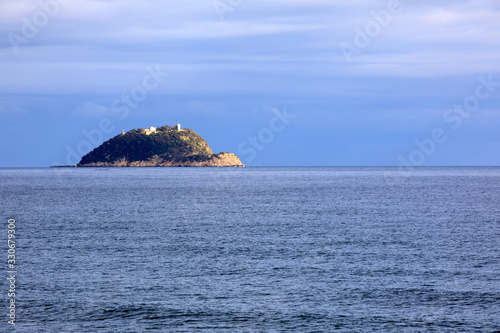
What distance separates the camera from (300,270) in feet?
114

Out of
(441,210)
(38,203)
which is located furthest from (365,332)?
(38,203)

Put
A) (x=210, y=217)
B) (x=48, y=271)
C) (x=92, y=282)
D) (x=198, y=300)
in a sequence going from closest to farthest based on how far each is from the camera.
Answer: (x=198, y=300) → (x=92, y=282) → (x=48, y=271) → (x=210, y=217)

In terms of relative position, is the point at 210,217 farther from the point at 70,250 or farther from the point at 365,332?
the point at 365,332

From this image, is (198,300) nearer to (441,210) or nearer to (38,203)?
(441,210)

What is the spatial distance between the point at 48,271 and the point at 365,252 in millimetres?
22106

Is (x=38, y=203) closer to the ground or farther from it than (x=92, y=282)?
farther from it

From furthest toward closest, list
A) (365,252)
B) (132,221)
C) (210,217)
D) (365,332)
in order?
(210,217) → (132,221) → (365,252) → (365,332)

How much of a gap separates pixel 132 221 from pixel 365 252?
1211 inches

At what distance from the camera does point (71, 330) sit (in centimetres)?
2373

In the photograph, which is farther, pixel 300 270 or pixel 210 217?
pixel 210 217

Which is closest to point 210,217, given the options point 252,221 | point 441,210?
point 252,221

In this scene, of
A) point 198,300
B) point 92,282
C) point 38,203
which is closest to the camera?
point 198,300

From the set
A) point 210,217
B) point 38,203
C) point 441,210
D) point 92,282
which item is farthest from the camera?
point 38,203

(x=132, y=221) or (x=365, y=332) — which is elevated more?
(x=132, y=221)
